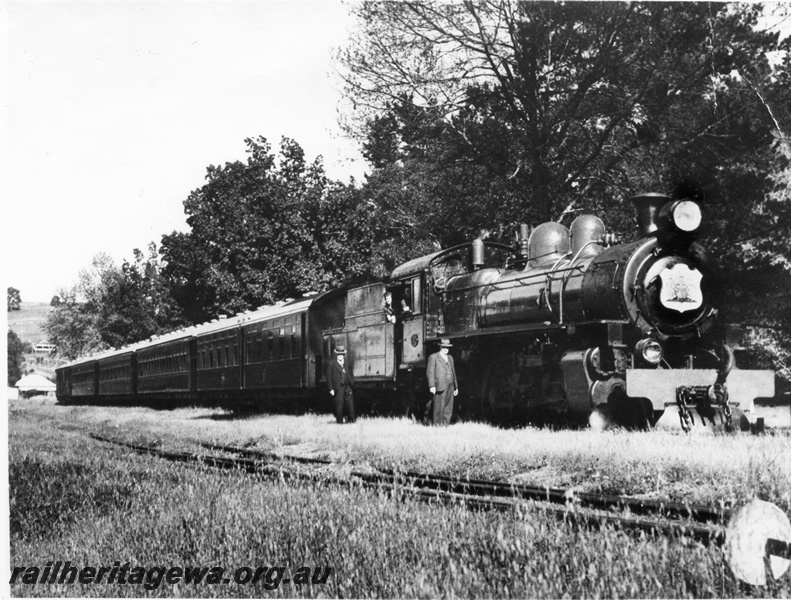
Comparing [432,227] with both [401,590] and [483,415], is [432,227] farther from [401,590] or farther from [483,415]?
[401,590]

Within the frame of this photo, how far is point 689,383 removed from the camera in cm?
1160

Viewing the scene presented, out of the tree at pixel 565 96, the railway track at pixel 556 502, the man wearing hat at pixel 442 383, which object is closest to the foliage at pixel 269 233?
the tree at pixel 565 96

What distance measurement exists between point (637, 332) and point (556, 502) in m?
5.47

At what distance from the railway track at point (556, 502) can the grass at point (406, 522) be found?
20 cm

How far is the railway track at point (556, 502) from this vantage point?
5.34 m

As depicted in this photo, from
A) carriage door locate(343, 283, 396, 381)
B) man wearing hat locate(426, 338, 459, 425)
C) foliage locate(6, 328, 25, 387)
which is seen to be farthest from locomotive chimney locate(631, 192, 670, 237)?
foliage locate(6, 328, 25, 387)

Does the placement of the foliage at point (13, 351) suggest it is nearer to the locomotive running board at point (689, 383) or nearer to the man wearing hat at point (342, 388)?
the man wearing hat at point (342, 388)

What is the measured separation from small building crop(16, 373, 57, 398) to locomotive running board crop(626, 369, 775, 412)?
57.2 m

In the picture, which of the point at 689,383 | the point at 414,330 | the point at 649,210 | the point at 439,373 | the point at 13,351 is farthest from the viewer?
the point at 13,351

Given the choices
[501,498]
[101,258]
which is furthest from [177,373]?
[501,498]

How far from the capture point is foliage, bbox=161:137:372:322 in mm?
24281

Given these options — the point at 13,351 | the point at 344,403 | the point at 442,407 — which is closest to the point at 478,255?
the point at 442,407

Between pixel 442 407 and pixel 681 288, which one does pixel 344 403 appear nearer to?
pixel 442 407

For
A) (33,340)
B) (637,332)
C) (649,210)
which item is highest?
(33,340)
